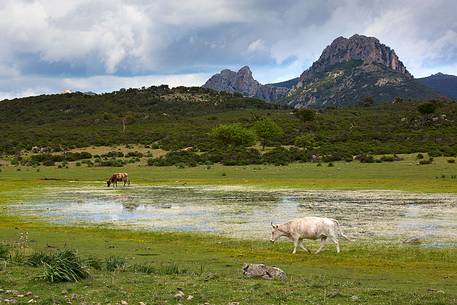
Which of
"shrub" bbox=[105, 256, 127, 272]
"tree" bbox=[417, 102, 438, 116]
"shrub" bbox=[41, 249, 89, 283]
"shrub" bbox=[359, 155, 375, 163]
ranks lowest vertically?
"shrub" bbox=[105, 256, 127, 272]

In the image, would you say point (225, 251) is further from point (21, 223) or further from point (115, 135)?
point (115, 135)

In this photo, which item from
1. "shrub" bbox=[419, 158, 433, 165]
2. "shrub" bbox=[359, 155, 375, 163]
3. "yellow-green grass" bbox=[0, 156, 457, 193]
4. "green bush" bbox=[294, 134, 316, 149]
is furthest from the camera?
"green bush" bbox=[294, 134, 316, 149]

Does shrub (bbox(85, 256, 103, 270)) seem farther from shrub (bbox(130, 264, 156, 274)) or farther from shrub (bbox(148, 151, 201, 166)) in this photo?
shrub (bbox(148, 151, 201, 166))

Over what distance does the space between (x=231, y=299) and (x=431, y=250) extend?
1103cm

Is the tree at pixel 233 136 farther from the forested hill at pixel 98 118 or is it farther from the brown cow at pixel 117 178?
the brown cow at pixel 117 178

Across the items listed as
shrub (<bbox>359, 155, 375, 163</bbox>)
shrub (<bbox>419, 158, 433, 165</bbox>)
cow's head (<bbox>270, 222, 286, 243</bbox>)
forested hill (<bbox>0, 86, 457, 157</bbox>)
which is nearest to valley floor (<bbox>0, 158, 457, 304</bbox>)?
cow's head (<bbox>270, 222, 286, 243</bbox>)

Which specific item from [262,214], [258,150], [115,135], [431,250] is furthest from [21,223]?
[115,135]

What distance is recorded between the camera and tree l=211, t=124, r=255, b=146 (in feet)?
337

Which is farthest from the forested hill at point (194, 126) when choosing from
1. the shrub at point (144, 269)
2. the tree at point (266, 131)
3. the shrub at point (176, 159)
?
the shrub at point (144, 269)

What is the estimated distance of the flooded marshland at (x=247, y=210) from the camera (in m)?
27.9

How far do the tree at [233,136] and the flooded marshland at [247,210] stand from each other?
50261mm

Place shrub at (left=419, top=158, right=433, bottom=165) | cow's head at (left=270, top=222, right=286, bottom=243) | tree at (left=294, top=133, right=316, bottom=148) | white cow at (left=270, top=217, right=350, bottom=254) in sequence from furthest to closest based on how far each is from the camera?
tree at (left=294, top=133, right=316, bottom=148) < shrub at (left=419, top=158, right=433, bottom=165) < cow's head at (left=270, top=222, right=286, bottom=243) < white cow at (left=270, top=217, right=350, bottom=254)

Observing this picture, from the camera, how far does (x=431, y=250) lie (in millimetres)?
21359

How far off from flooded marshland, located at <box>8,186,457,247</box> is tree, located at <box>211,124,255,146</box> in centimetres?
5026
